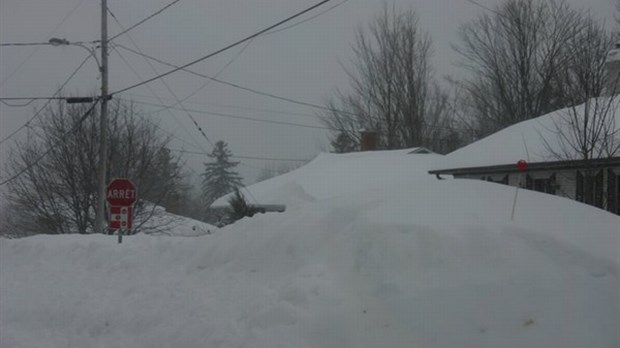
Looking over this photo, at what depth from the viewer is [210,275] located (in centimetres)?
765

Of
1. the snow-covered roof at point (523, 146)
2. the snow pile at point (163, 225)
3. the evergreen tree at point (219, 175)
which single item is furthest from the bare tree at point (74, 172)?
the evergreen tree at point (219, 175)

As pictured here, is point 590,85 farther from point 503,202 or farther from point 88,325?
point 88,325

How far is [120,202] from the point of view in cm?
1292

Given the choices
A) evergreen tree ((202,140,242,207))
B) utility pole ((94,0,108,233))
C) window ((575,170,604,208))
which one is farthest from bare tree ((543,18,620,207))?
evergreen tree ((202,140,242,207))

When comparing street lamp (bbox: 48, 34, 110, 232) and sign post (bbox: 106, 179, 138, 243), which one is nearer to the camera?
sign post (bbox: 106, 179, 138, 243)

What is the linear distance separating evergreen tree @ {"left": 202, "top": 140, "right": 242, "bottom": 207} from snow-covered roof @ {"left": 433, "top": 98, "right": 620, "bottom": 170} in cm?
6483

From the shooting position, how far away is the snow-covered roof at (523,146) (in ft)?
54.9

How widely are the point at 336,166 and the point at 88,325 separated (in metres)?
21.7

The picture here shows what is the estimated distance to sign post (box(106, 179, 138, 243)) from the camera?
12.8 metres

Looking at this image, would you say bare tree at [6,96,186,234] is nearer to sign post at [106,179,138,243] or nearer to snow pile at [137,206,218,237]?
snow pile at [137,206,218,237]

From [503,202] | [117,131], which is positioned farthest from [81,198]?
[503,202]

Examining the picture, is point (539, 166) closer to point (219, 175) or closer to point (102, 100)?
point (102, 100)

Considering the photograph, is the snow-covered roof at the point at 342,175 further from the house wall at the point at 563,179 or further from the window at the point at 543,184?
the window at the point at 543,184

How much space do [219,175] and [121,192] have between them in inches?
2923
